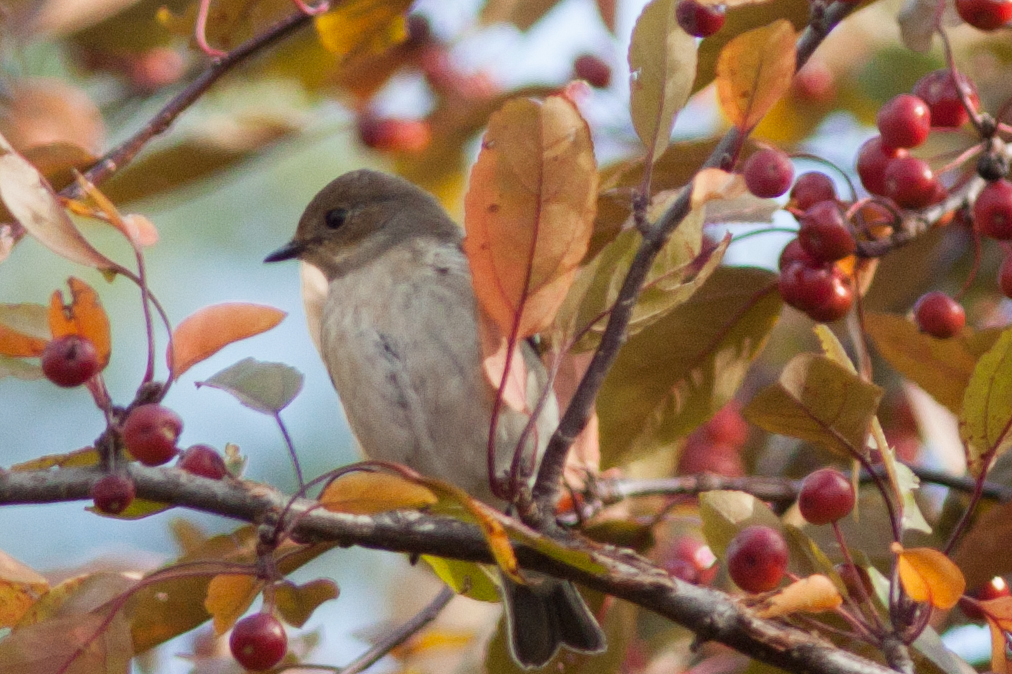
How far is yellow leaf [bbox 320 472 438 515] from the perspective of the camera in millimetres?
2189

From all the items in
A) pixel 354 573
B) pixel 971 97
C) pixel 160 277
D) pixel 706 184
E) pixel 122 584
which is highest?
pixel 706 184

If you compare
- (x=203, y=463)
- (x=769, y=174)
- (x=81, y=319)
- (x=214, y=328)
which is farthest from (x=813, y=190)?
(x=81, y=319)

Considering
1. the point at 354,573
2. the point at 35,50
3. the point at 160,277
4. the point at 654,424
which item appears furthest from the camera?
the point at 160,277

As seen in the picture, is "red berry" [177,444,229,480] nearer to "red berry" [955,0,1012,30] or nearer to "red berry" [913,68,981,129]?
"red berry" [913,68,981,129]

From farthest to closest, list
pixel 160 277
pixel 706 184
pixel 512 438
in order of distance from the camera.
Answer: pixel 160 277 → pixel 512 438 → pixel 706 184

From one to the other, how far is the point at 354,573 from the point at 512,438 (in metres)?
4.87

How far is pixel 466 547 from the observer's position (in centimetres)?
248

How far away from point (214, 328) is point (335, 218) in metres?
2.51

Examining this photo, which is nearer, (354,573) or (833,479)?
(833,479)

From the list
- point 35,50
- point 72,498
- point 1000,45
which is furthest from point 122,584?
point 35,50

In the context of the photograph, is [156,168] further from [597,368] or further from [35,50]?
[35,50]

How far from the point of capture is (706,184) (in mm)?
2084

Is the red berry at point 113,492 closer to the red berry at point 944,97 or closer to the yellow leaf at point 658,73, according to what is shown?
the yellow leaf at point 658,73

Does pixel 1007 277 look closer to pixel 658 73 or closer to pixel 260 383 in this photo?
pixel 658 73
